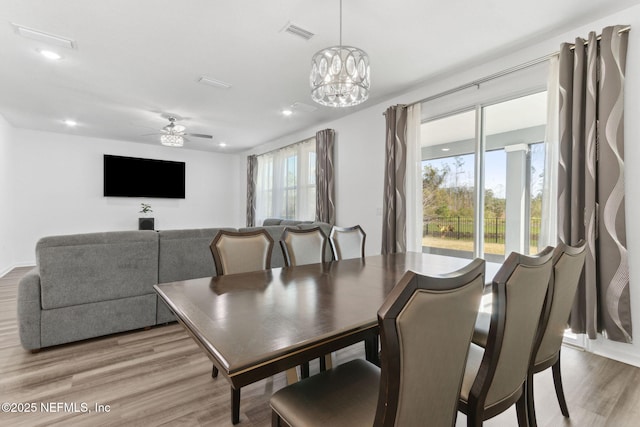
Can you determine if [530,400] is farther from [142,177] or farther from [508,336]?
[142,177]

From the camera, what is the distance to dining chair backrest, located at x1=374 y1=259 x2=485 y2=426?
0.70m

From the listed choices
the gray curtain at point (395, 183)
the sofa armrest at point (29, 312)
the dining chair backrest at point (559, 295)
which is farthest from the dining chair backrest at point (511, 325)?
the sofa armrest at point (29, 312)

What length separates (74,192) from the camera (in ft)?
20.3

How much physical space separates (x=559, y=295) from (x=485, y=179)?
2159 millimetres

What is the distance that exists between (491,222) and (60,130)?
7518 millimetres

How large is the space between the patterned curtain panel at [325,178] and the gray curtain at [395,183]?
1.18 metres

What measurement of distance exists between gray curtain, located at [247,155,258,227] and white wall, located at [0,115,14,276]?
421 centimetres

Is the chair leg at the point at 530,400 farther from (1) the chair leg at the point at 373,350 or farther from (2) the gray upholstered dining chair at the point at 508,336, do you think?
(1) the chair leg at the point at 373,350

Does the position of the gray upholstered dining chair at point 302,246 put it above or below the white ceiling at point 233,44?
below

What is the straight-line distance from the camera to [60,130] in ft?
19.2

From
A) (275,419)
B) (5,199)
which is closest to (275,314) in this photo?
(275,419)

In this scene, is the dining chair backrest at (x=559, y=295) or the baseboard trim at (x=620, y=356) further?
the baseboard trim at (x=620, y=356)

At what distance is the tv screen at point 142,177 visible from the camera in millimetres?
6500

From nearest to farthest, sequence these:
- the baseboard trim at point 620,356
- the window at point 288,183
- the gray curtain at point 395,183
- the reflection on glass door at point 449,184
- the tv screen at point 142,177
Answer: the baseboard trim at point 620,356 < the reflection on glass door at point 449,184 < the gray curtain at point 395,183 < the window at point 288,183 < the tv screen at point 142,177
